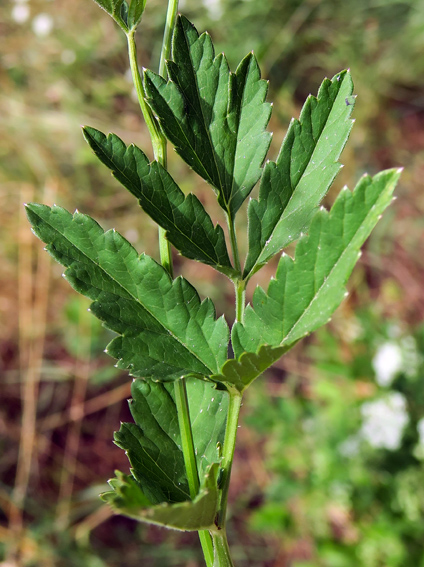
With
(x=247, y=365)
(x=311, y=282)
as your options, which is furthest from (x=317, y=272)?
(x=247, y=365)

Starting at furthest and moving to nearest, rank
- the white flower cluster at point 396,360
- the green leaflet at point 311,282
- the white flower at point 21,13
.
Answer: the white flower at point 21,13 < the white flower cluster at point 396,360 < the green leaflet at point 311,282

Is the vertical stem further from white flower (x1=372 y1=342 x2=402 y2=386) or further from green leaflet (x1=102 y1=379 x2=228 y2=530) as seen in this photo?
white flower (x1=372 y1=342 x2=402 y2=386)

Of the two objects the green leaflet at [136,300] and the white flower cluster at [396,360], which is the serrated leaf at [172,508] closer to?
the green leaflet at [136,300]

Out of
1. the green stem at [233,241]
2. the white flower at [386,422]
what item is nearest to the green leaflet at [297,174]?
the green stem at [233,241]

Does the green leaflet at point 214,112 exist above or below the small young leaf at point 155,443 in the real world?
above

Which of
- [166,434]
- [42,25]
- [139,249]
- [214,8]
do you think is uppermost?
[42,25]

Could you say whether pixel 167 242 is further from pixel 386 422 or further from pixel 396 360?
pixel 396 360

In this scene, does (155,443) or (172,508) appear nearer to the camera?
(172,508)
